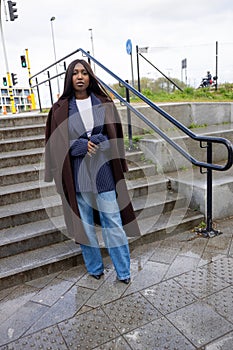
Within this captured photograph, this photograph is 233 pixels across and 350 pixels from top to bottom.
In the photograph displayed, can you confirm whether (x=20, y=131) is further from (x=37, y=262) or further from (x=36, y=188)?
(x=37, y=262)

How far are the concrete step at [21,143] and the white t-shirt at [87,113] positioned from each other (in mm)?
2115

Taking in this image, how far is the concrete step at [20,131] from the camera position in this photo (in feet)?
14.2

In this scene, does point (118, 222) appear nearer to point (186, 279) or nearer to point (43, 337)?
point (186, 279)

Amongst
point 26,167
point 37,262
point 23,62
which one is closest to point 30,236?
point 37,262

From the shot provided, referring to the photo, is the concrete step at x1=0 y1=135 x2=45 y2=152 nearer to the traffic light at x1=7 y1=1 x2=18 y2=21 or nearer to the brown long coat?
the brown long coat

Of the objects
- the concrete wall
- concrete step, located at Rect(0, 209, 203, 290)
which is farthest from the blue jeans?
the concrete wall

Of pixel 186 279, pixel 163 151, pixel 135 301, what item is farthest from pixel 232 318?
pixel 163 151

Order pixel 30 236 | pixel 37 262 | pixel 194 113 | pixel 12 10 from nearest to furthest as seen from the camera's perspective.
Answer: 1. pixel 37 262
2. pixel 30 236
3. pixel 194 113
4. pixel 12 10

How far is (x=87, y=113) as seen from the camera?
225 centimetres

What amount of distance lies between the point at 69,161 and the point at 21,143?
2.15 metres

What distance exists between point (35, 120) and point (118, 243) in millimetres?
3212

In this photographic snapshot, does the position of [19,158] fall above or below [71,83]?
below

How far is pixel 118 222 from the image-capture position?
7.70ft

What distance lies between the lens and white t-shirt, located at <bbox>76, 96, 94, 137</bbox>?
2.25 metres
